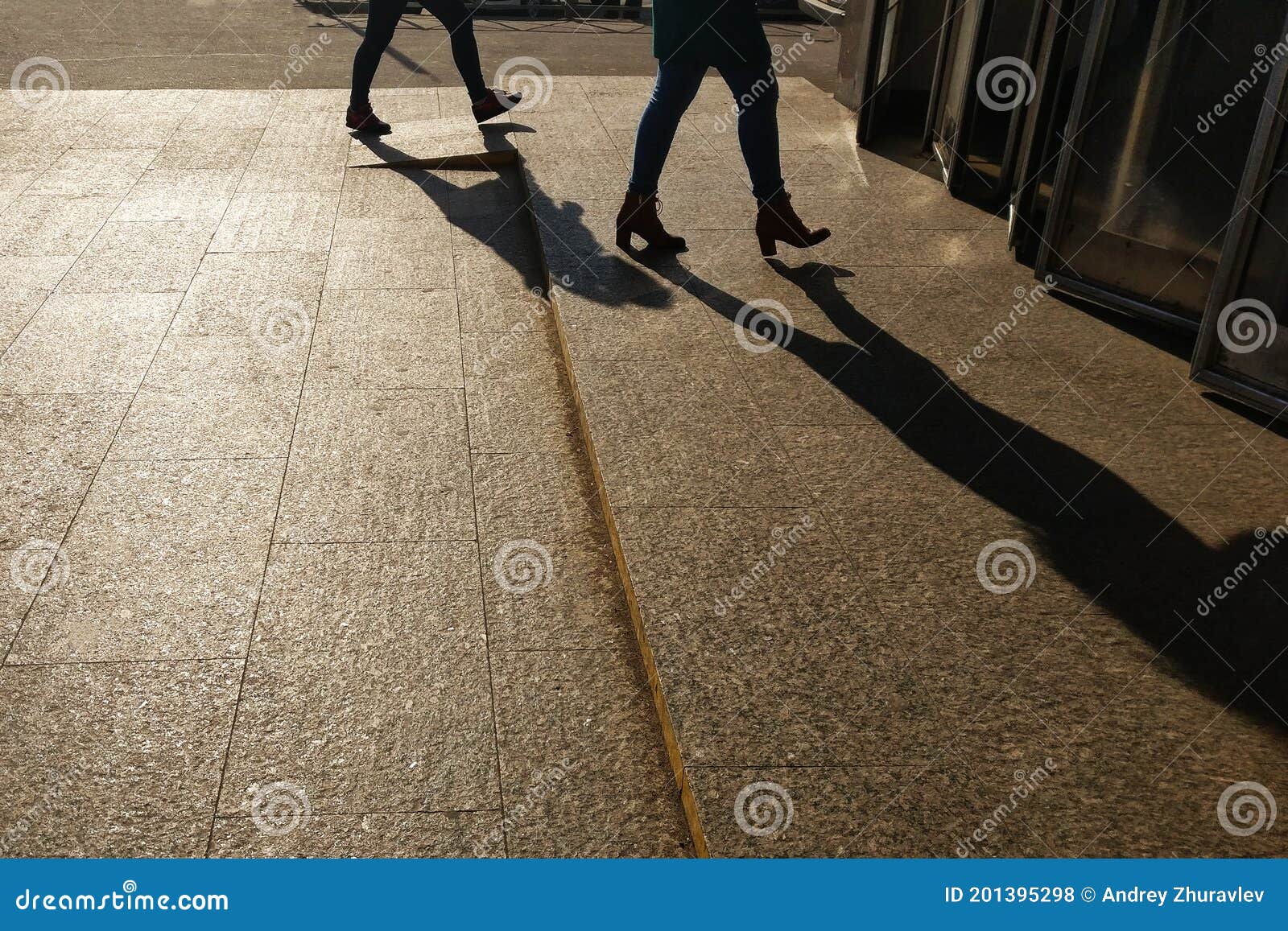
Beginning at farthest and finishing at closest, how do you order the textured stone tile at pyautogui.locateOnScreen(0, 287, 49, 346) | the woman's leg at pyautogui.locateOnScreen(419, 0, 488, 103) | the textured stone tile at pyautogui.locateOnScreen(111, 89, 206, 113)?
the textured stone tile at pyautogui.locateOnScreen(111, 89, 206, 113) < the woman's leg at pyautogui.locateOnScreen(419, 0, 488, 103) < the textured stone tile at pyautogui.locateOnScreen(0, 287, 49, 346)

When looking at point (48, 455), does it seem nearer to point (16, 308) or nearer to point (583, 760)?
point (16, 308)

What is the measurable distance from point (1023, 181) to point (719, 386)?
8.82 ft

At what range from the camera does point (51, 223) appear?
21.8 feet

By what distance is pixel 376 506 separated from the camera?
4000 mm

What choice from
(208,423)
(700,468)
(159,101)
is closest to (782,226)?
(700,468)

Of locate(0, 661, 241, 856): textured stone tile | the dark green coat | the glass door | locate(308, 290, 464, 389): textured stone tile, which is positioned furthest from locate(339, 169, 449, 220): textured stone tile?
locate(0, 661, 241, 856): textured stone tile

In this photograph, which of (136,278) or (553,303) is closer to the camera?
(553,303)

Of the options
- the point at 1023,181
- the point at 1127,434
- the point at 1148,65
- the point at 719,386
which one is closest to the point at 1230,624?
the point at 1127,434

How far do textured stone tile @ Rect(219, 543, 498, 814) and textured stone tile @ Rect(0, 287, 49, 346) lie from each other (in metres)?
2.34

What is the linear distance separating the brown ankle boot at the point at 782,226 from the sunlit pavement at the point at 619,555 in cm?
16

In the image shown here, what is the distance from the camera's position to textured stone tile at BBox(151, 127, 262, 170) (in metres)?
7.79

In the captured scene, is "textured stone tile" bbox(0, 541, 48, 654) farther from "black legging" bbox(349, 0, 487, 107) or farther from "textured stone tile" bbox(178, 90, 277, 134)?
"textured stone tile" bbox(178, 90, 277, 134)

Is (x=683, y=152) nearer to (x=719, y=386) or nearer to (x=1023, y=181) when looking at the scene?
(x=1023, y=181)

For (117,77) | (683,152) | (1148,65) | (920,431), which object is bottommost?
(117,77)
